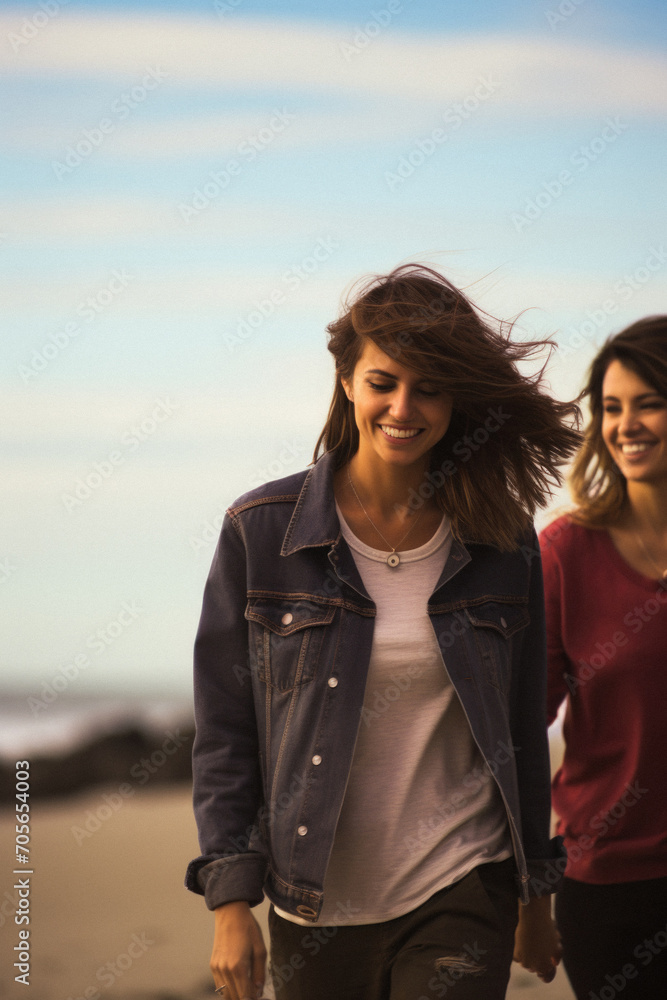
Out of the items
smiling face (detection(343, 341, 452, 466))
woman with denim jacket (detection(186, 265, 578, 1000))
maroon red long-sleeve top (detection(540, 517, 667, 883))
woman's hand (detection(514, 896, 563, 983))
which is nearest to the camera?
woman with denim jacket (detection(186, 265, 578, 1000))

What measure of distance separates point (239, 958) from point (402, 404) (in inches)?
50.9

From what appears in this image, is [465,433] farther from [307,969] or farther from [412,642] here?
[307,969]

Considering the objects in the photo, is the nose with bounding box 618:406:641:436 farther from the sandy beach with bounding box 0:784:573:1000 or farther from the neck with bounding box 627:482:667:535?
the sandy beach with bounding box 0:784:573:1000

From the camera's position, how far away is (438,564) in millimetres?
2828

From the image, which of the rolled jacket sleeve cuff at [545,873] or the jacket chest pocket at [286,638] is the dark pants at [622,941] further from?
the jacket chest pocket at [286,638]

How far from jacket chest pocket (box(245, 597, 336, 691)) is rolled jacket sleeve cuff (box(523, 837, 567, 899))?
768mm

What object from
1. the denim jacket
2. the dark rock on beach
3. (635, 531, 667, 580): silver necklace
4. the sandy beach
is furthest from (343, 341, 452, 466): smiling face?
the dark rock on beach

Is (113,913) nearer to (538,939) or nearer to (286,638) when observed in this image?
(538,939)

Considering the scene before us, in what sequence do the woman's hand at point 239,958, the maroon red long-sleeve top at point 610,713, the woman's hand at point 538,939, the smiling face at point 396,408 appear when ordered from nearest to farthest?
the woman's hand at point 239,958 → the smiling face at point 396,408 → the woman's hand at point 538,939 → the maroon red long-sleeve top at point 610,713

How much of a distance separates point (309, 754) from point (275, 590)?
0.40 meters

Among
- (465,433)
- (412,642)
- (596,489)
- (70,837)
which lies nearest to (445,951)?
(412,642)

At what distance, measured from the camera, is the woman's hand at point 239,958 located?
2480 mm

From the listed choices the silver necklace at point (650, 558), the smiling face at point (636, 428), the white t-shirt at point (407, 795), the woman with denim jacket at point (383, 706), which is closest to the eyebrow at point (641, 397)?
the smiling face at point (636, 428)

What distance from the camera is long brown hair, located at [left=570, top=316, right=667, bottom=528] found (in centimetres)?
360
